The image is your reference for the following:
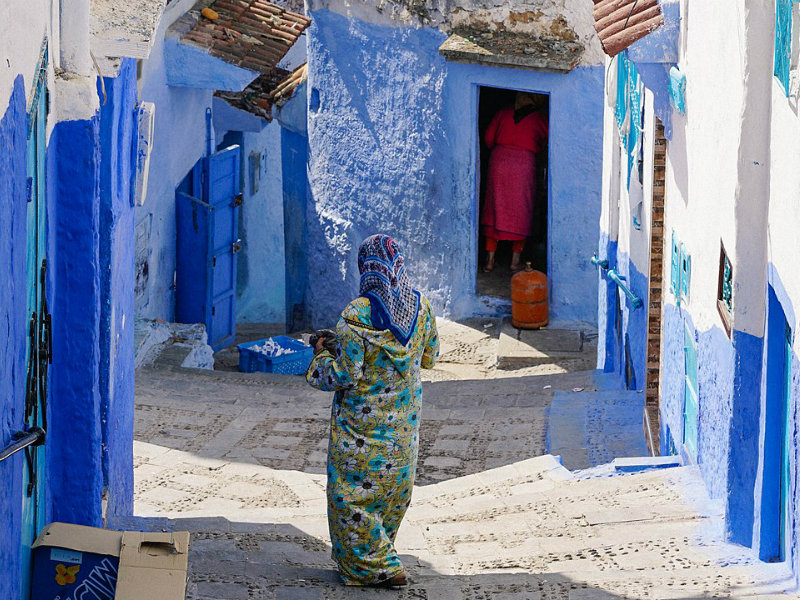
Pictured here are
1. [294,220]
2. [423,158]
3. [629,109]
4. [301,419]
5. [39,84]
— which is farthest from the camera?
[294,220]

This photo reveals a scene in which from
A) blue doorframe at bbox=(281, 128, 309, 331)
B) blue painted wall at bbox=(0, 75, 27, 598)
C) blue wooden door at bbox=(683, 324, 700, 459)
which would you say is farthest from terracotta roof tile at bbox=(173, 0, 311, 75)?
blue painted wall at bbox=(0, 75, 27, 598)

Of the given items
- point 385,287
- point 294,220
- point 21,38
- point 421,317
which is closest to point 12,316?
point 21,38

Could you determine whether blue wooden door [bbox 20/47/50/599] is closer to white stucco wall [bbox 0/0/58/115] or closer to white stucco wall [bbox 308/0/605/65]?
white stucco wall [bbox 0/0/58/115]

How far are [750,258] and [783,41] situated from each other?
914 mm

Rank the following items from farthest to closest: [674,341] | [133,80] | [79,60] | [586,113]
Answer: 1. [586,113]
2. [674,341]
3. [133,80]
4. [79,60]

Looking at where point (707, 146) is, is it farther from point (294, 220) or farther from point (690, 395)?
point (294, 220)

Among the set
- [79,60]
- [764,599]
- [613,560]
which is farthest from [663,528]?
[79,60]

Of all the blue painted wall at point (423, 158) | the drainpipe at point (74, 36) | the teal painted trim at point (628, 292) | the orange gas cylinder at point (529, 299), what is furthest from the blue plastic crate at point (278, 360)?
the drainpipe at point (74, 36)

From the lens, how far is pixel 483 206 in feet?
45.3

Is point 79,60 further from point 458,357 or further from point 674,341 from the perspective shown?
point 458,357

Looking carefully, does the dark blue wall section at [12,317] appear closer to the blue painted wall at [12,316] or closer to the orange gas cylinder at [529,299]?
the blue painted wall at [12,316]

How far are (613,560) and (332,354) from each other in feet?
4.96

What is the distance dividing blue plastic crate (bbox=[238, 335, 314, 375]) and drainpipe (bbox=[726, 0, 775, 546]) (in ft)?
24.8

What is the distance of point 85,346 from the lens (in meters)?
5.05
